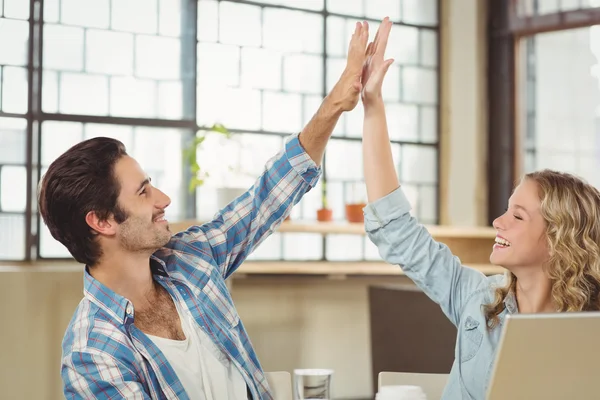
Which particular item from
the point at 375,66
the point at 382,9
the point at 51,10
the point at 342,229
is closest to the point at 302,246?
the point at 342,229

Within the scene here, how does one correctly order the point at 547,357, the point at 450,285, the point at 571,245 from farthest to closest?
the point at 450,285, the point at 571,245, the point at 547,357

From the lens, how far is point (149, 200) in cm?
213

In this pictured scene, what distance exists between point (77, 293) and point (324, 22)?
3.00 meters

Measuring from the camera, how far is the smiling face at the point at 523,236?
1.89 meters

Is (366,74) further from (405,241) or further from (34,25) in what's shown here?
(34,25)

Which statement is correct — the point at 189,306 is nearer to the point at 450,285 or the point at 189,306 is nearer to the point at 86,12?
the point at 450,285

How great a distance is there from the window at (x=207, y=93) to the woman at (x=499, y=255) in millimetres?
2943

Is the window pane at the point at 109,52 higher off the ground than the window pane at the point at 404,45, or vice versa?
the window pane at the point at 404,45

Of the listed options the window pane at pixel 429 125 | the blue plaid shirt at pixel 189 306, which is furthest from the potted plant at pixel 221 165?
the blue plaid shirt at pixel 189 306

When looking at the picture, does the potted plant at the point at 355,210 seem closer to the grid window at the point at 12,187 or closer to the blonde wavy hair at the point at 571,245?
the grid window at the point at 12,187

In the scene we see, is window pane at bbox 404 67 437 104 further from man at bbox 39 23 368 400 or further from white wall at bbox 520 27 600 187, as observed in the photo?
man at bbox 39 23 368 400

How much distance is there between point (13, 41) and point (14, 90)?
271mm

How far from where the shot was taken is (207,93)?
5172 mm

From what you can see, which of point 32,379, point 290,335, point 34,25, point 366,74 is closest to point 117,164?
point 366,74
